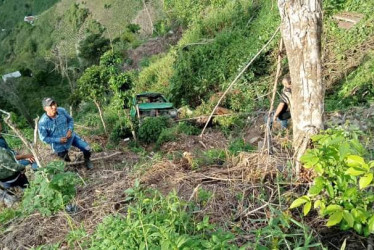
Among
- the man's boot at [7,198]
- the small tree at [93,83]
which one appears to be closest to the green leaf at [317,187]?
the man's boot at [7,198]

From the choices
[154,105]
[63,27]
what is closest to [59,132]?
[154,105]

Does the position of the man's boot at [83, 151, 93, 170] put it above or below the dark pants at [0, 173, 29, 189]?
below

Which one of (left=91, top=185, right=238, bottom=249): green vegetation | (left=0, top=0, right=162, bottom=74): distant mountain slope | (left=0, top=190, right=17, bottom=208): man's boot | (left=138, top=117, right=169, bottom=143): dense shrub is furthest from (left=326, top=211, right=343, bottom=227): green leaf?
(left=0, top=0, right=162, bottom=74): distant mountain slope

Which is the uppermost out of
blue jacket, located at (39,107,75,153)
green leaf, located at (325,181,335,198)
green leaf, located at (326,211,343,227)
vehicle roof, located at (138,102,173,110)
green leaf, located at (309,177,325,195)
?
green leaf, located at (309,177,325,195)

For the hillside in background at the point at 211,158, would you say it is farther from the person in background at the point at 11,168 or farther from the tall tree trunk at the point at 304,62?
the person in background at the point at 11,168

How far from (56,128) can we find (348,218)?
4160 mm

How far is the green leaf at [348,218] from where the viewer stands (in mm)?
2311

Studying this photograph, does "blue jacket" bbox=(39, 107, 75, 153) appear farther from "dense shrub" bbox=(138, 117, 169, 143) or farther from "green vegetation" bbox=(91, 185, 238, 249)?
"dense shrub" bbox=(138, 117, 169, 143)

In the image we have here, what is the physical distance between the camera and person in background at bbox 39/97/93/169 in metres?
5.19

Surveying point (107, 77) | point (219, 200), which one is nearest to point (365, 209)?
point (219, 200)

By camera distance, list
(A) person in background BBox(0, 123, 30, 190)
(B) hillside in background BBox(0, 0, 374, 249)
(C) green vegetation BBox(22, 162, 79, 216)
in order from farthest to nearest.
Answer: (A) person in background BBox(0, 123, 30, 190) < (C) green vegetation BBox(22, 162, 79, 216) < (B) hillside in background BBox(0, 0, 374, 249)

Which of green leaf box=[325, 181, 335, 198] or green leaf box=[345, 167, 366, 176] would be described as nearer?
green leaf box=[345, 167, 366, 176]

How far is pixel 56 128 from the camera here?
5.35 m

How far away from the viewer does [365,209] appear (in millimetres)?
2412
